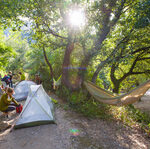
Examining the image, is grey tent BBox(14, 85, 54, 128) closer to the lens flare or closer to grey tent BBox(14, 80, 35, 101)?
grey tent BBox(14, 80, 35, 101)

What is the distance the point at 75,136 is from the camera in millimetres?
3387

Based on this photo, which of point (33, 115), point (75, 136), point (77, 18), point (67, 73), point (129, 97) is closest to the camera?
point (75, 136)

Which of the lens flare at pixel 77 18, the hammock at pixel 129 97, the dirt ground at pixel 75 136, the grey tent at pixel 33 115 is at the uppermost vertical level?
the lens flare at pixel 77 18

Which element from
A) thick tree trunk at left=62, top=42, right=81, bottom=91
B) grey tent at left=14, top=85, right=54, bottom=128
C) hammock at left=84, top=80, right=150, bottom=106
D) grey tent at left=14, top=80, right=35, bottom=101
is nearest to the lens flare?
thick tree trunk at left=62, top=42, right=81, bottom=91

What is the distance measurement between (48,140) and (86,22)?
15.4 ft

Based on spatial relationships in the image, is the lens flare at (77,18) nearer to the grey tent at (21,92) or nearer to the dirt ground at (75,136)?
the dirt ground at (75,136)

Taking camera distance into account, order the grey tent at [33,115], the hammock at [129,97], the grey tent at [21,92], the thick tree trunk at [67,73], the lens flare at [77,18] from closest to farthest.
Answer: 1. the grey tent at [33,115]
2. the hammock at [129,97]
3. the lens flare at [77,18]
4. the thick tree trunk at [67,73]
5. the grey tent at [21,92]

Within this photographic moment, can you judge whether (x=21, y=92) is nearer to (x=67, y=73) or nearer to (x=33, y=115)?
(x=67, y=73)

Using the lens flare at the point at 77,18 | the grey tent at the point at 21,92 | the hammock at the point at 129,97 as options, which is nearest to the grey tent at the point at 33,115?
the hammock at the point at 129,97

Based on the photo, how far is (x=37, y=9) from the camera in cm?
499

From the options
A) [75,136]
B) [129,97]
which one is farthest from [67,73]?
[75,136]

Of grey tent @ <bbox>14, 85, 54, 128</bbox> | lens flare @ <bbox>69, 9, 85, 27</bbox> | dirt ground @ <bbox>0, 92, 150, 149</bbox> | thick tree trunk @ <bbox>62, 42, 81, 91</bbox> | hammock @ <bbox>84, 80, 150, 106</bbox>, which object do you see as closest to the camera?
dirt ground @ <bbox>0, 92, 150, 149</bbox>

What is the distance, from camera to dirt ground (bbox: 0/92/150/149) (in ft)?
9.82

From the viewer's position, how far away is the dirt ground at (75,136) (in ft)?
9.82
